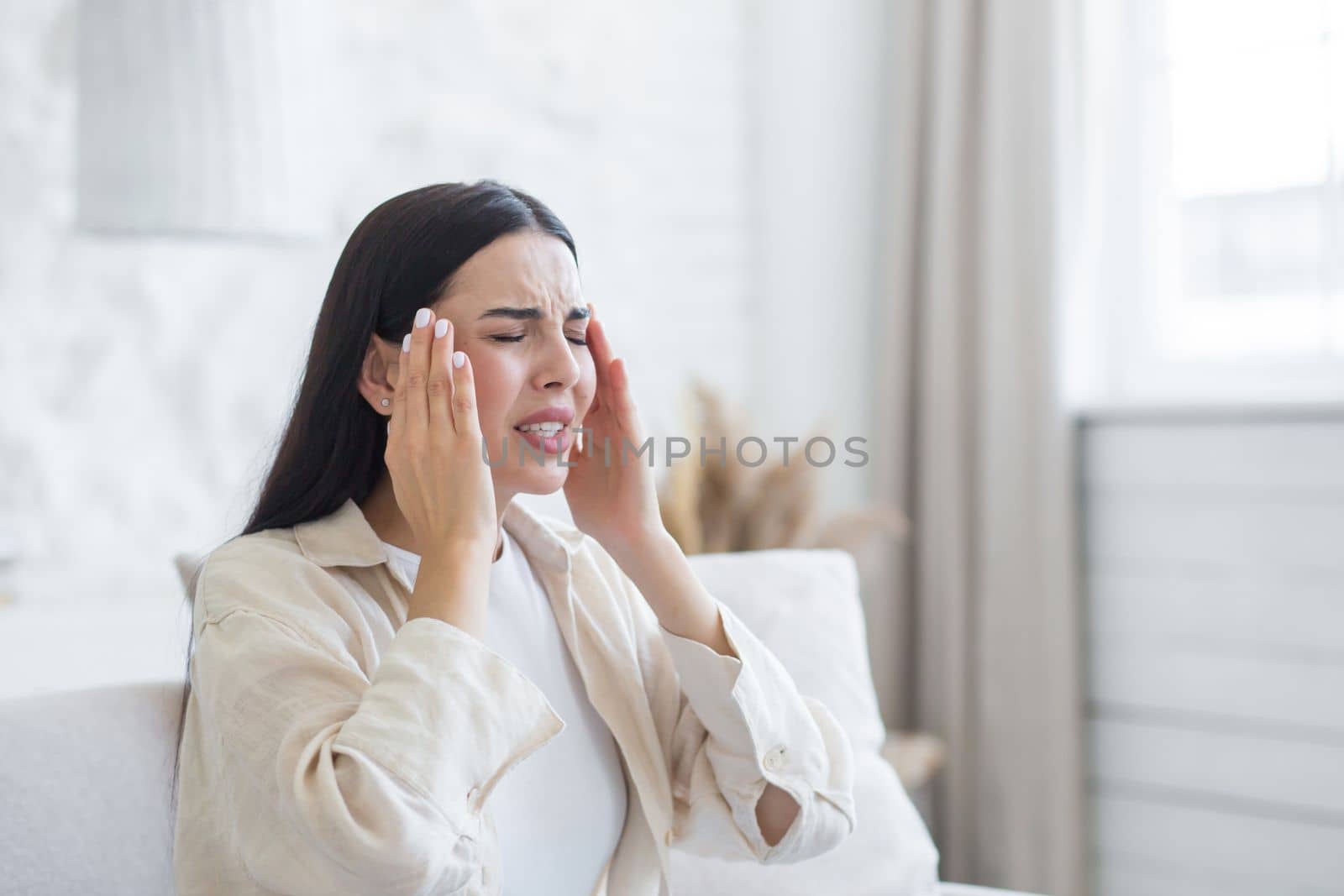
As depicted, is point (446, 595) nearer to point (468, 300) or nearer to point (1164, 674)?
point (468, 300)

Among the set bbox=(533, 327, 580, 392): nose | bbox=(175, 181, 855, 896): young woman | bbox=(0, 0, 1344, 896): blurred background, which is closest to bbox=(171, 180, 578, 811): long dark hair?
bbox=(175, 181, 855, 896): young woman

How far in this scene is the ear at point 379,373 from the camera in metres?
1.10

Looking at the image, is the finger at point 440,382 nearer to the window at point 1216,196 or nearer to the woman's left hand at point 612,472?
the woman's left hand at point 612,472

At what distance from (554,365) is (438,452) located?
168 millimetres

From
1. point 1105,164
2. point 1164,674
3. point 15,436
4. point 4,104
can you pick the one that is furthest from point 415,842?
point 1105,164

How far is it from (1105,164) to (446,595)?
2015 millimetres

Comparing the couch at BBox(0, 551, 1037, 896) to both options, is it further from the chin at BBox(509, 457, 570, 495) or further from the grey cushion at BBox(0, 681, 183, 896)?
the chin at BBox(509, 457, 570, 495)

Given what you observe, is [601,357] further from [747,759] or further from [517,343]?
[747,759]

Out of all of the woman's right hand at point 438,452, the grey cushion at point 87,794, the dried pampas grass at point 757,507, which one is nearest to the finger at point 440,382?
the woman's right hand at point 438,452

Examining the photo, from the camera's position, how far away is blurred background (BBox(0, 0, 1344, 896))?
189 cm

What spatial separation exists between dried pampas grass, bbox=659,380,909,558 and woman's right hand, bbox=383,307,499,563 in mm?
1326

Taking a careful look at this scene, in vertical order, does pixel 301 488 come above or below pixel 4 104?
below

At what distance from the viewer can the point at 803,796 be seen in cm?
118

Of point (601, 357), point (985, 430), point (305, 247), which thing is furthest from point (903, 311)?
point (601, 357)
